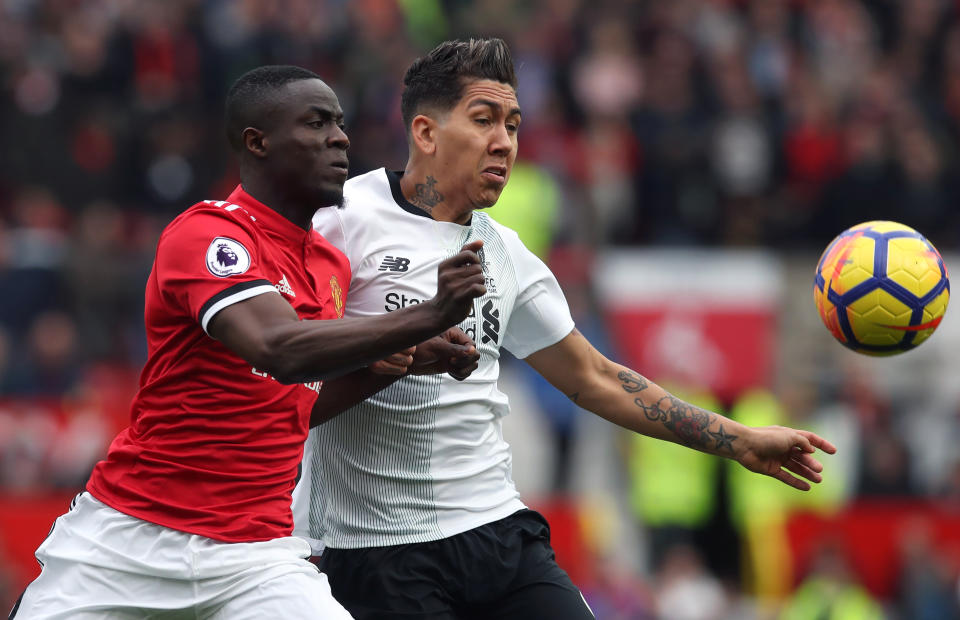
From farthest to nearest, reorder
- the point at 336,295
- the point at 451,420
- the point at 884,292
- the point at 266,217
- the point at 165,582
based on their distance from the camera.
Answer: the point at 884,292
the point at 451,420
the point at 336,295
the point at 266,217
the point at 165,582

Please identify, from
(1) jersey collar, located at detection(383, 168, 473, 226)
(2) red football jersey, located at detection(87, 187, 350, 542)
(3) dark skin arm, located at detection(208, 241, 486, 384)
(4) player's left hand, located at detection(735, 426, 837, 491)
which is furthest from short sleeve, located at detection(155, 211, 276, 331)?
(4) player's left hand, located at detection(735, 426, 837, 491)

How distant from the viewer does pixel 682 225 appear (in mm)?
13539

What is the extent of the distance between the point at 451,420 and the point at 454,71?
1.34 m

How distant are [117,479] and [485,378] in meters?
1.49

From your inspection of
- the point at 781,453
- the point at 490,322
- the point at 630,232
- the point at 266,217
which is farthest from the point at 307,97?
the point at 630,232

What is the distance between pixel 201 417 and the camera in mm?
4426

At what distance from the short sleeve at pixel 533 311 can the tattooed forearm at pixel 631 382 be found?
289mm

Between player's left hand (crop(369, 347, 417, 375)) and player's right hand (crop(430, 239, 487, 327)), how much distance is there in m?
0.45

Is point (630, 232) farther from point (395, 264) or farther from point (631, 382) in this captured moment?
A: point (395, 264)

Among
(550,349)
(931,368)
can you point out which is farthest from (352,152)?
(550,349)

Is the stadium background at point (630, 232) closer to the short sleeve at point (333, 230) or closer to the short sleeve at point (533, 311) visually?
Result: the short sleeve at point (533, 311)

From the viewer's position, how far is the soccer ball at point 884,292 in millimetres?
5855

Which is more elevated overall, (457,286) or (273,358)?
(457,286)

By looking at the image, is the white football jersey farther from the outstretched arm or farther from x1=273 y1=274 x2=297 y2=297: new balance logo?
x1=273 y1=274 x2=297 y2=297: new balance logo
